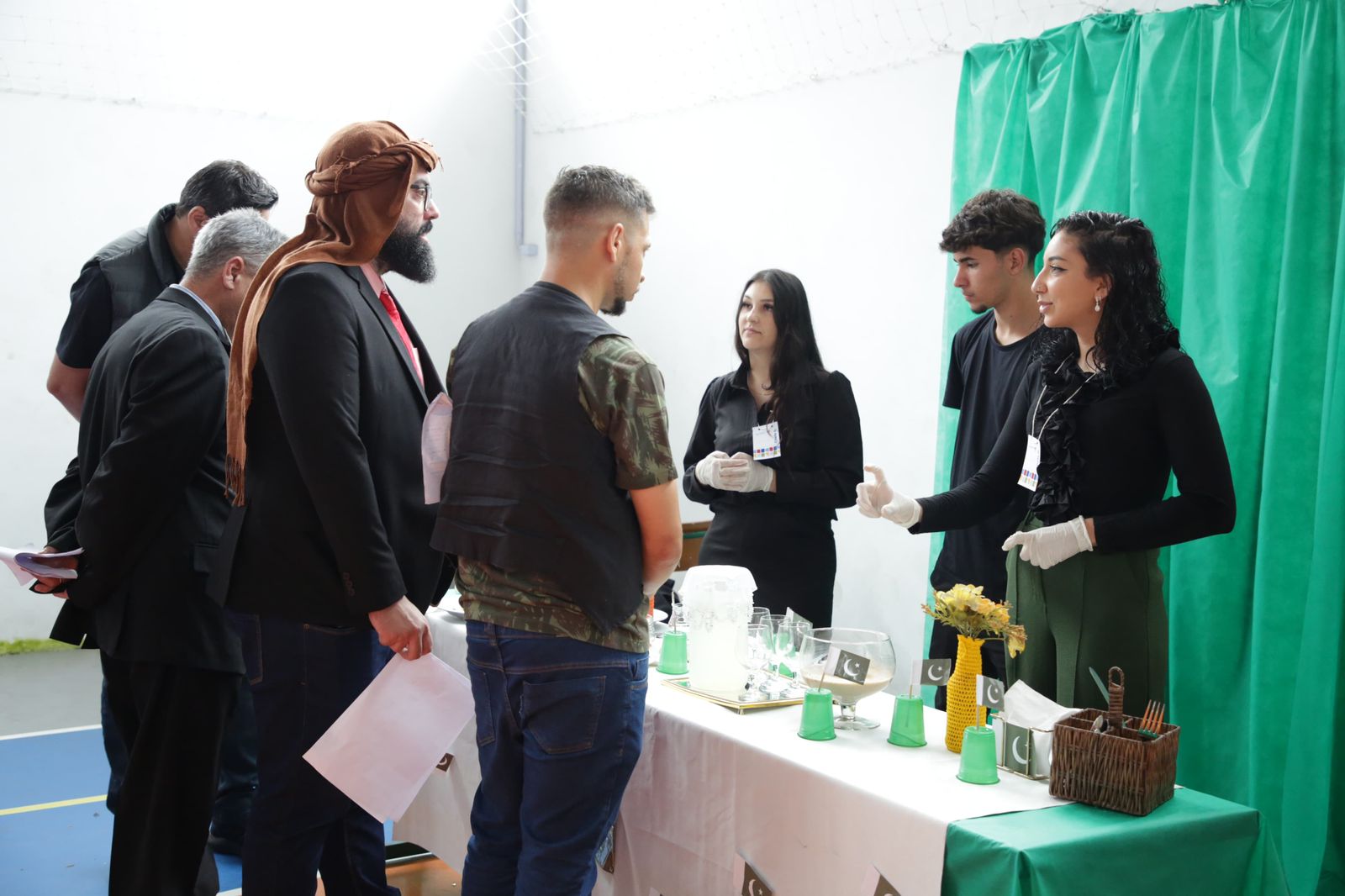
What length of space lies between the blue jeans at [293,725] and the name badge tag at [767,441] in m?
1.36

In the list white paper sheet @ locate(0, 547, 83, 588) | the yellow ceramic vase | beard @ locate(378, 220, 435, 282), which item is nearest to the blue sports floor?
white paper sheet @ locate(0, 547, 83, 588)

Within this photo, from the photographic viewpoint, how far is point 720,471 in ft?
9.85

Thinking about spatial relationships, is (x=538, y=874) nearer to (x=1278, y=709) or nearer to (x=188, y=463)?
(x=188, y=463)

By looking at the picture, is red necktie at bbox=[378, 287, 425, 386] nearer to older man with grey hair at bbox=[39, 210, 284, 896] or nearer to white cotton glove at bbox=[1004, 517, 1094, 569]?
older man with grey hair at bbox=[39, 210, 284, 896]

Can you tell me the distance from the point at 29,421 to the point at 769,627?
441cm

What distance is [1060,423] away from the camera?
2.18m

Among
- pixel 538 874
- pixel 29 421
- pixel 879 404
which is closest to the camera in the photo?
pixel 538 874

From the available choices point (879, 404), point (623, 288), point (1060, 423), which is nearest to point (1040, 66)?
point (879, 404)

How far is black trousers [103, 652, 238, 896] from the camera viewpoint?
2.17 meters

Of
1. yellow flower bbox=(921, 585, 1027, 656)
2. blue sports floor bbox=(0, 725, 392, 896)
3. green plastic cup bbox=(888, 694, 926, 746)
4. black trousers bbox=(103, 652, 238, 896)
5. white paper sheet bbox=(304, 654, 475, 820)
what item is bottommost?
blue sports floor bbox=(0, 725, 392, 896)

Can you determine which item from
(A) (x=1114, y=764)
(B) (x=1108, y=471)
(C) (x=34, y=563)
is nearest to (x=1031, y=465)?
(B) (x=1108, y=471)

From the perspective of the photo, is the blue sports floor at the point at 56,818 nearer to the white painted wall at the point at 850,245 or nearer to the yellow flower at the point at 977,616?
the yellow flower at the point at 977,616

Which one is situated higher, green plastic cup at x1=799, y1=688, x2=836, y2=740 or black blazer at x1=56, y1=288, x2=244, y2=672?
black blazer at x1=56, y1=288, x2=244, y2=672

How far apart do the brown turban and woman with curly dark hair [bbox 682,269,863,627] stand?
1.29 metres
